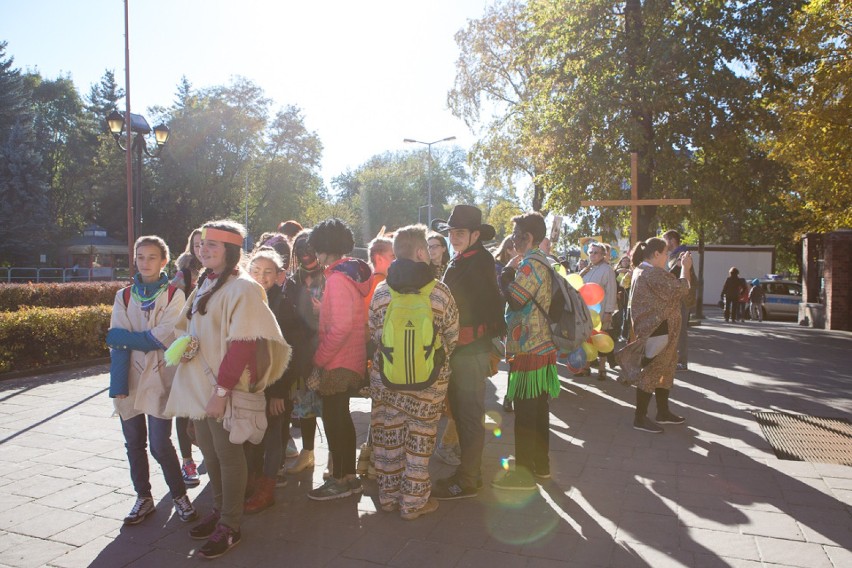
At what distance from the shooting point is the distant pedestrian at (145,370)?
391 cm

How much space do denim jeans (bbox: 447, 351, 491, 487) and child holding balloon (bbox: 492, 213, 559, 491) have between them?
12.4 inches

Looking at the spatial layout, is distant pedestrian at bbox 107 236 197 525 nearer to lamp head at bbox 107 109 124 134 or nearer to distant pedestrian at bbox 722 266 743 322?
lamp head at bbox 107 109 124 134

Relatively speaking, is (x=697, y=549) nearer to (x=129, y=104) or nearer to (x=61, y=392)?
(x=61, y=392)

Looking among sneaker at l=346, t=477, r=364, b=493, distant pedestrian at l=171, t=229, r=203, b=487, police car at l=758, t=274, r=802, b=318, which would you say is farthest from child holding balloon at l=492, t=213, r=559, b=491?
police car at l=758, t=274, r=802, b=318

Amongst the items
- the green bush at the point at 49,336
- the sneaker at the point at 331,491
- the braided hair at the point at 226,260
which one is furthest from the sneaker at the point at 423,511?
the green bush at the point at 49,336

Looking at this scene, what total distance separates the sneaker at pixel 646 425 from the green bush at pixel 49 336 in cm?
829

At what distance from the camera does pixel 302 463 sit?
4.99 m

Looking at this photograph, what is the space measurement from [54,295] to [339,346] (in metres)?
12.4

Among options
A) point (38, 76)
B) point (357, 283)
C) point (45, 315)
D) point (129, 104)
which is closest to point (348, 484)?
point (357, 283)

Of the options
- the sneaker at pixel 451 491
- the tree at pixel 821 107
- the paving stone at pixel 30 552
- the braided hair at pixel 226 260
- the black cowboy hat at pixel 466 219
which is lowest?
the paving stone at pixel 30 552

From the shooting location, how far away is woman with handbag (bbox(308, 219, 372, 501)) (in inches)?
167

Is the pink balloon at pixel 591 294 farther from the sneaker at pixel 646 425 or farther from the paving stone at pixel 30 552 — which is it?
the paving stone at pixel 30 552

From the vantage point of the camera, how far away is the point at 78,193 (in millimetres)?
50969

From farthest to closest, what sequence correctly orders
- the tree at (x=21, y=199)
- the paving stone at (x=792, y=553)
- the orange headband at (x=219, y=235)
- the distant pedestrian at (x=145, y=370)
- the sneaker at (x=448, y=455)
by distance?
the tree at (x=21, y=199), the sneaker at (x=448, y=455), the distant pedestrian at (x=145, y=370), the orange headband at (x=219, y=235), the paving stone at (x=792, y=553)
